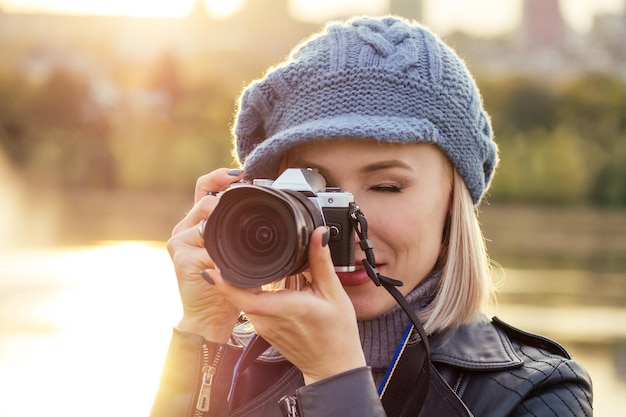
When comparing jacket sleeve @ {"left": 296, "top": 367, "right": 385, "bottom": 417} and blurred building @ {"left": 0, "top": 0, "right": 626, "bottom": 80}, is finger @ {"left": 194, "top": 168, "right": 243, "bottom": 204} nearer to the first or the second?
jacket sleeve @ {"left": 296, "top": 367, "right": 385, "bottom": 417}

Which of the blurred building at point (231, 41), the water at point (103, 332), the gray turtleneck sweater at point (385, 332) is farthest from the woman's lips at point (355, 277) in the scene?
the blurred building at point (231, 41)

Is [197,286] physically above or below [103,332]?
below

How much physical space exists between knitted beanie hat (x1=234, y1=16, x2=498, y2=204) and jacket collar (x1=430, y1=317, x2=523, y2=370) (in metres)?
0.32

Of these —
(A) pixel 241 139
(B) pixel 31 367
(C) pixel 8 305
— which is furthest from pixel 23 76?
(A) pixel 241 139

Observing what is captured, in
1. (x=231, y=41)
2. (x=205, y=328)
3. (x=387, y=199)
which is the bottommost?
(x=205, y=328)

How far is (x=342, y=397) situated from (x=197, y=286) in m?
0.55

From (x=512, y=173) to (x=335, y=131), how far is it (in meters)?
16.2

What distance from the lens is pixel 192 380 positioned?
2.10 m

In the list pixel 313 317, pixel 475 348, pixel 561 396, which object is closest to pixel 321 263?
pixel 313 317

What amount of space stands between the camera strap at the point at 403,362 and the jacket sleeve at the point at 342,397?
0.63 ft

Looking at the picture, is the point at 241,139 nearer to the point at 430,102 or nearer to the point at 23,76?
the point at 430,102

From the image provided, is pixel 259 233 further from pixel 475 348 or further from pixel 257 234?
pixel 475 348

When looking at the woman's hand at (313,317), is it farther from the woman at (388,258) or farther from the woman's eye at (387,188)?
the woman's eye at (387,188)

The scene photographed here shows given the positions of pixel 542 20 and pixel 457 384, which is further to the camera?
pixel 542 20
